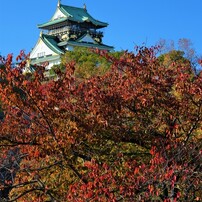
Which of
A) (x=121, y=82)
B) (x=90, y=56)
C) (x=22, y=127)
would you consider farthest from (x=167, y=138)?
(x=90, y=56)

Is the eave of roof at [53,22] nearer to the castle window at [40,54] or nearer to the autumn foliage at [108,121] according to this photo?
the castle window at [40,54]

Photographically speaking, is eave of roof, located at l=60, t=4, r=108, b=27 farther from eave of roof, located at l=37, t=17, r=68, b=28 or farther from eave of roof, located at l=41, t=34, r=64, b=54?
eave of roof, located at l=41, t=34, r=64, b=54

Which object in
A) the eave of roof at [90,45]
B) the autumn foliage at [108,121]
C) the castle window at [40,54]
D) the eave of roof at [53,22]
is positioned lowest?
the autumn foliage at [108,121]

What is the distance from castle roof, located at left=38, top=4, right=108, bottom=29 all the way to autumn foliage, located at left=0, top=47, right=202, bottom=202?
158ft

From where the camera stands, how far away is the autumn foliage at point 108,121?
24.0 feet

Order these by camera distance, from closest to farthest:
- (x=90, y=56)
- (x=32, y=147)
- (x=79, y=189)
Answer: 1. (x=79, y=189)
2. (x=32, y=147)
3. (x=90, y=56)

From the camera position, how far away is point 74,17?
57.0 meters

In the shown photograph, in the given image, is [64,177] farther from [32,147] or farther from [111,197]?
[111,197]

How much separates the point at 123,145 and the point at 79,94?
1.58m

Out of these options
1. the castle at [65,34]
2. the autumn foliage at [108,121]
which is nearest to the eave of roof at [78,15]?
the castle at [65,34]

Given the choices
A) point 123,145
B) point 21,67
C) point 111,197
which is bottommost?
point 111,197

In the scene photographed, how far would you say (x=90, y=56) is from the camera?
34.6 metres

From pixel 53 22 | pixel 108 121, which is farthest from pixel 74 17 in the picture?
pixel 108 121

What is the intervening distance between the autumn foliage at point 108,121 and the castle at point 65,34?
4246 cm
